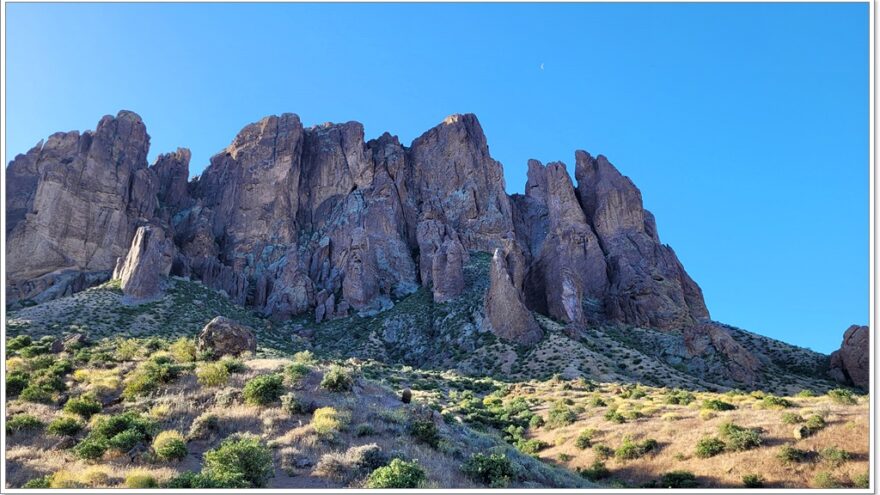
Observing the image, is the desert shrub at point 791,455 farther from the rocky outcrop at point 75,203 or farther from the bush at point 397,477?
the rocky outcrop at point 75,203

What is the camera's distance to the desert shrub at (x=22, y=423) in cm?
2319

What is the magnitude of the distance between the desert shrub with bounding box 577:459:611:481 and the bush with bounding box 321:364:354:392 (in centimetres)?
1468

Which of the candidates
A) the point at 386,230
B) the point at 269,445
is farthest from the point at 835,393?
the point at 386,230

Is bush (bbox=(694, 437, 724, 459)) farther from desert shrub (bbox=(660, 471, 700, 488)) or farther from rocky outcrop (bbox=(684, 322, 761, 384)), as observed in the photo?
rocky outcrop (bbox=(684, 322, 761, 384))

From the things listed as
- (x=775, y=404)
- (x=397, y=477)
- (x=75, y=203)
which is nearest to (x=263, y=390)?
(x=397, y=477)

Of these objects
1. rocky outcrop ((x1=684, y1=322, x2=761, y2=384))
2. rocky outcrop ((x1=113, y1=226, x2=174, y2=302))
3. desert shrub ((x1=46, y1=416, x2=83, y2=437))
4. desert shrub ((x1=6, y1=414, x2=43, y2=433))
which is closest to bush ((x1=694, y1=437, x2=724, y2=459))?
desert shrub ((x1=46, y1=416, x2=83, y2=437))

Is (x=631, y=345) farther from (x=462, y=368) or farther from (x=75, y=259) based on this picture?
(x=75, y=259)

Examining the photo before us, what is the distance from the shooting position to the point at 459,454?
23484mm

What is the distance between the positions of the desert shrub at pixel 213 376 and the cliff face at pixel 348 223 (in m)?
52.6

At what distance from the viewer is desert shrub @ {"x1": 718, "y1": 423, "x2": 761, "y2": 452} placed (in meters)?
29.8

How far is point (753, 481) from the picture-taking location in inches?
1044

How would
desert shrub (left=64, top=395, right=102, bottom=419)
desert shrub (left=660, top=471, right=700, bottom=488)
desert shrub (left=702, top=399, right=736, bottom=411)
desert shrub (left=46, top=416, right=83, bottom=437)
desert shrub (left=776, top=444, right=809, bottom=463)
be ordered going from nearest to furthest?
1. desert shrub (left=46, top=416, right=83, bottom=437)
2. desert shrub (left=64, top=395, right=102, bottom=419)
3. desert shrub (left=660, top=471, right=700, bottom=488)
4. desert shrub (left=776, top=444, right=809, bottom=463)
5. desert shrub (left=702, top=399, right=736, bottom=411)

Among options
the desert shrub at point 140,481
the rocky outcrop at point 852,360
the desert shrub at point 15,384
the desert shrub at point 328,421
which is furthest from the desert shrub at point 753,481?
the rocky outcrop at point 852,360

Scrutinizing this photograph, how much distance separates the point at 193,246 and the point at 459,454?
349 feet
